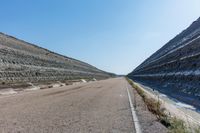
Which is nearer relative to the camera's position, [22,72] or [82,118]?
[82,118]

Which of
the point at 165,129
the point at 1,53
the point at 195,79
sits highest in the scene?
the point at 1,53

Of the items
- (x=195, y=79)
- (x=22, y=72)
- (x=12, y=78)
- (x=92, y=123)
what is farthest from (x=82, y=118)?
(x=22, y=72)

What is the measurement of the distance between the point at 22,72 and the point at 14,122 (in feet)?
108

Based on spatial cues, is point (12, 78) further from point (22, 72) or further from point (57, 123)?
point (57, 123)

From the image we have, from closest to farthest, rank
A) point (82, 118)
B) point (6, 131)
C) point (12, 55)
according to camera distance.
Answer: point (6, 131)
point (82, 118)
point (12, 55)

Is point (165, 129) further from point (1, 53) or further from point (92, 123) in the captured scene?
point (1, 53)

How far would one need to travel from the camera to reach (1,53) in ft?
130

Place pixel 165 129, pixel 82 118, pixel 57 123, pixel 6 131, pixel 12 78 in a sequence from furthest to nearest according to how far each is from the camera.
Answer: pixel 12 78, pixel 82 118, pixel 57 123, pixel 165 129, pixel 6 131

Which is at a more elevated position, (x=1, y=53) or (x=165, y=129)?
(x=1, y=53)

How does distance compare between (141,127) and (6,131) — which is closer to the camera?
(6,131)

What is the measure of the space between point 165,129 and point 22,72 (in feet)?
116

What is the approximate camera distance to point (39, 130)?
23.4 ft

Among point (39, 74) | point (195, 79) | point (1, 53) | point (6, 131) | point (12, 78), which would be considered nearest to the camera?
point (6, 131)

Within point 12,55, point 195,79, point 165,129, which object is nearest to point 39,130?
point 165,129
